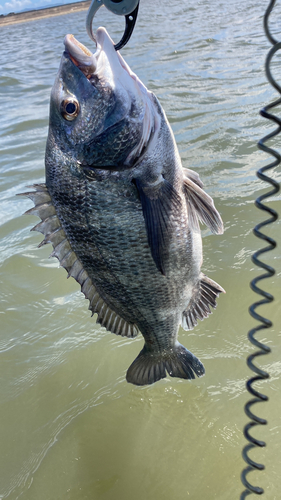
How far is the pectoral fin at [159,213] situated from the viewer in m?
2.04

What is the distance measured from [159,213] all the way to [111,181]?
0.93 ft

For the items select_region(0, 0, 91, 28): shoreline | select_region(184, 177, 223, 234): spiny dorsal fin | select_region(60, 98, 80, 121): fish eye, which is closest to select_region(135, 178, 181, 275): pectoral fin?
select_region(184, 177, 223, 234): spiny dorsal fin

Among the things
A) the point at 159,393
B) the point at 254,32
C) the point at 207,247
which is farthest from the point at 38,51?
the point at 159,393

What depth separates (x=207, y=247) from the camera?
448 centimetres

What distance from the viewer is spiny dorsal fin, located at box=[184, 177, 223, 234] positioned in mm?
2309

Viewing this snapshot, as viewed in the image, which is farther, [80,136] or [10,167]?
[10,167]

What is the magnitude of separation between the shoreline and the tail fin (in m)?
56.3

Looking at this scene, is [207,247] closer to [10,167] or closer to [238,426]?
[238,426]

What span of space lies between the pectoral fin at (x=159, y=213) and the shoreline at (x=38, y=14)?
56.3m

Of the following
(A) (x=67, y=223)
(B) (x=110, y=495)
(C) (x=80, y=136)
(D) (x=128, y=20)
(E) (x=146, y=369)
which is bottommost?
(B) (x=110, y=495)

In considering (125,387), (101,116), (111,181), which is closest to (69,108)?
(101,116)

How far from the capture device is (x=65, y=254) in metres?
2.27

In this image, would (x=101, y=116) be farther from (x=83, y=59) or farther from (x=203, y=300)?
(x=203, y=300)

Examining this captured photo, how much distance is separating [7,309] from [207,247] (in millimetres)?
2150
